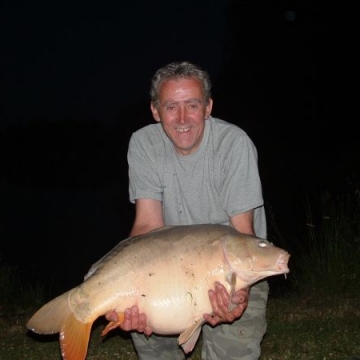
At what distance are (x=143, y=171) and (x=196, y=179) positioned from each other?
291mm

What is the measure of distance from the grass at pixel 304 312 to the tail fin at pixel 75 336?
1.06m

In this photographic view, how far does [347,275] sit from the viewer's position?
4852 millimetres

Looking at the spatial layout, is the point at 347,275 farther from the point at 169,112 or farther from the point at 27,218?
the point at 27,218

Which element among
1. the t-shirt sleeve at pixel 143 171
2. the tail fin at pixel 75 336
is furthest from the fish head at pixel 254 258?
the t-shirt sleeve at pixel 143 171

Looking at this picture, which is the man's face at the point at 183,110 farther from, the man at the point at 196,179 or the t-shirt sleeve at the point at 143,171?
the t-shirt sleeve at the point at 143,171

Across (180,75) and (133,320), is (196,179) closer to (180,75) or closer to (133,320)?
(180,75)

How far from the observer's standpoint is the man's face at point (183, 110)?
282 cm

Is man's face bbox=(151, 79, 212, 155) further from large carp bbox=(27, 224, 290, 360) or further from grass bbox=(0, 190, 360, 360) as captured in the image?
grass bbox=(0, 190, 360, 360)

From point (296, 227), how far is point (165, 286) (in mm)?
6890

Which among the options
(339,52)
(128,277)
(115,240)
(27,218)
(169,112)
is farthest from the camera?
(339,52)

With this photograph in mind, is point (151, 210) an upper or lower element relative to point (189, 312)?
upper

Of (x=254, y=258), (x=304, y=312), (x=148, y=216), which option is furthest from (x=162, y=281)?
(x=304, y=312)

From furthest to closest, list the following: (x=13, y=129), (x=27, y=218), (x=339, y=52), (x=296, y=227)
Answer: (x=13, y=129), (x=339, y=52), (x=27, y=218), (x=296, y=227)

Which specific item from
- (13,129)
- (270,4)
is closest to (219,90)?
(270,4)
